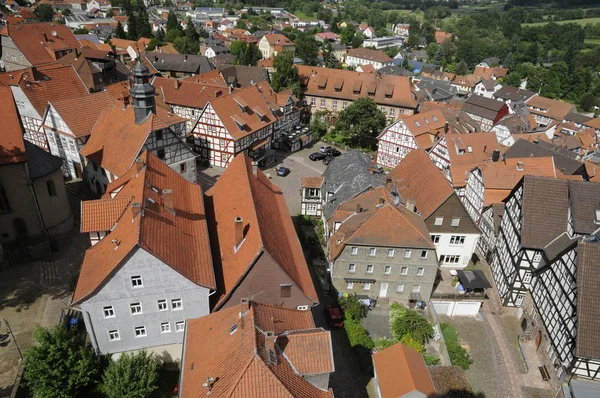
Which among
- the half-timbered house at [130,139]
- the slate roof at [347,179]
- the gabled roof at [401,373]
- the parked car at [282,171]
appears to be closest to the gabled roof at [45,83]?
the half-timbered house at [130,139]

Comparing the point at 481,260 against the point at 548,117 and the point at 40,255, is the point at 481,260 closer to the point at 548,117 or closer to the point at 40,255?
the point at 40,255

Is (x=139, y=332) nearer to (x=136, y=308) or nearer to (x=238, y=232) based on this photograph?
(x=136, y=308)

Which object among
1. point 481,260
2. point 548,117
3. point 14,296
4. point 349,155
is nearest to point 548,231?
point 481,260

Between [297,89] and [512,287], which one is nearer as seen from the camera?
[512,287]

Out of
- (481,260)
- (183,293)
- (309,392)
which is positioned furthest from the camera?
(481,260)

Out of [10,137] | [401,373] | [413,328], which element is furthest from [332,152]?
[401,373]

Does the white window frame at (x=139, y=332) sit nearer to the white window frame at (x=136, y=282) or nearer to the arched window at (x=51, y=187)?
A: the white window frame at (x=136, y=282)
